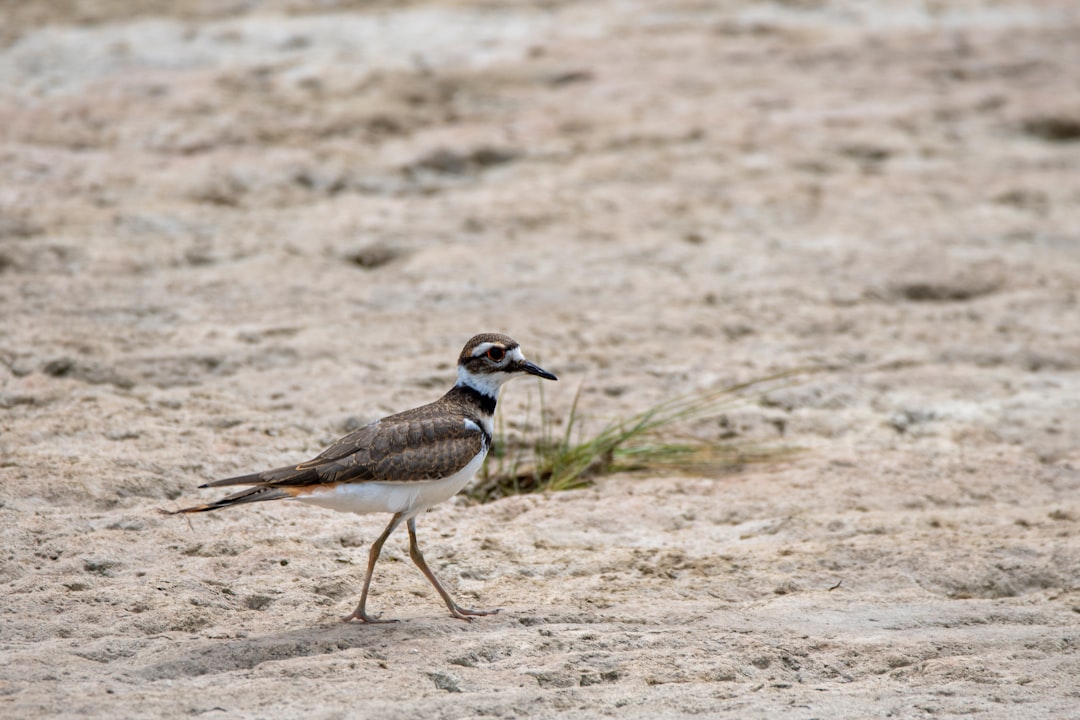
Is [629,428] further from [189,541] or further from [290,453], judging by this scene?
[189,541]

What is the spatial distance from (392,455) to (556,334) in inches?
102

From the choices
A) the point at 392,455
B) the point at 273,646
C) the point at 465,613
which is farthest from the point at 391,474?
the point at 273,646

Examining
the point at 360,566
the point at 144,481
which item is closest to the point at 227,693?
the point at 360,566

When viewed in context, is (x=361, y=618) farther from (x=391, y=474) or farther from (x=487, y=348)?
(x=487, y=348)

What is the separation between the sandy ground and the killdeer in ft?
1.10

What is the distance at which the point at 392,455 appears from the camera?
182 inches

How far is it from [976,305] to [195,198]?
4808 millimetres

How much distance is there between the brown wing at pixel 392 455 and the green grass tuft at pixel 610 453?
98cm

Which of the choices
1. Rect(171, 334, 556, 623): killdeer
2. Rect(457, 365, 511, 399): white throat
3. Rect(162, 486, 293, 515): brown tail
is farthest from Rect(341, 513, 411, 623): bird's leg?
Rect(457, 365, 511, 399): white throat

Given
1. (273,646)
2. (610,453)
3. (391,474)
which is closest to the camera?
(273,646)

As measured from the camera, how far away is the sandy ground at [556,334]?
4.32 metres

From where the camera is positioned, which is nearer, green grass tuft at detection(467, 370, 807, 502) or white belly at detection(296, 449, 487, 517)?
white belly at detection(296, 449, 487, 517)

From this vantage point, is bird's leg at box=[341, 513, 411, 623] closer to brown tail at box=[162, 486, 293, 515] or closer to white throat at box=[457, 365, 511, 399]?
brown tail at box=[162, 486, 293, 515]

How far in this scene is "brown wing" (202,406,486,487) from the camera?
176 inches
